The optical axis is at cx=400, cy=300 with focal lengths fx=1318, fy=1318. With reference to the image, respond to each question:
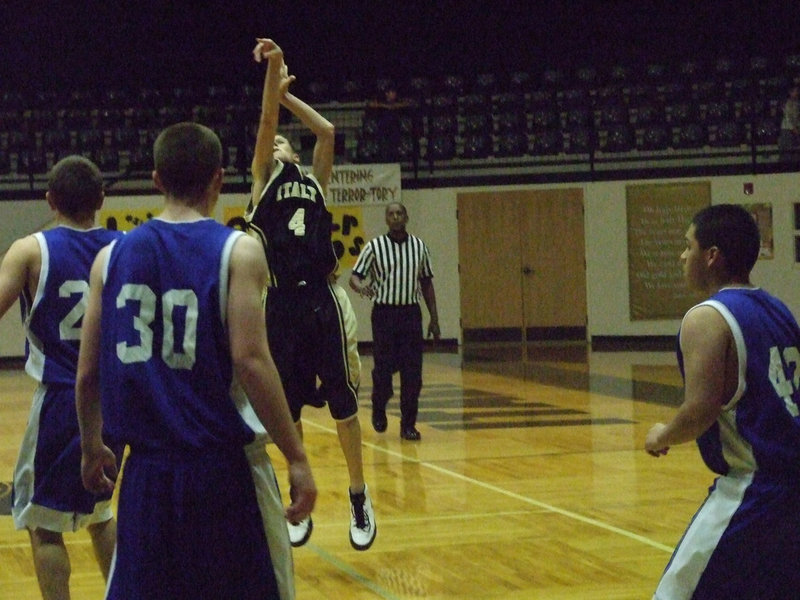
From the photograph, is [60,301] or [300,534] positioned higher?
[60,301]

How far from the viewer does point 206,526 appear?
10.1ft

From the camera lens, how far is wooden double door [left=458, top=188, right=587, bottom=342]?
21234 millimetres

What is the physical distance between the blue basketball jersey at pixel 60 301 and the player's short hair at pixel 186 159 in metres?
1.28

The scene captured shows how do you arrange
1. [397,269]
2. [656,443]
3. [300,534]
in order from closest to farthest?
[656,443] → [300,534] → [397,269]

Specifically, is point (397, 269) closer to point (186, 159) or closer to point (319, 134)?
point (319, 134)

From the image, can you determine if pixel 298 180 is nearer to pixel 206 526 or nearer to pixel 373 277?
pixel 206 526

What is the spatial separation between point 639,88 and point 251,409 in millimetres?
19694

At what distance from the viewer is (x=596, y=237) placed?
2106 centimetres

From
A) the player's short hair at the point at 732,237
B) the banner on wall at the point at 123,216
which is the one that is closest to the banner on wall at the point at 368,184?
the banner on wall at the point at 123,216

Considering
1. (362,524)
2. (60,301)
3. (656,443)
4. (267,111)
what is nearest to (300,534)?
(362,524)

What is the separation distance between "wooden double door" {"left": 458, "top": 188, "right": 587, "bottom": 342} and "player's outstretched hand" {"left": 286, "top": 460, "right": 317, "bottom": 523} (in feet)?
59.3

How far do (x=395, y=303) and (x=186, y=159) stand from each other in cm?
782

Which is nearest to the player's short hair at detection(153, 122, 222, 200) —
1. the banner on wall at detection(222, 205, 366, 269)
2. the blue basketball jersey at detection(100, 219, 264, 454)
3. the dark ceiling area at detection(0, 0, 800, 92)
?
the blue basketball jersey at detection(100, 219, 264, 454)

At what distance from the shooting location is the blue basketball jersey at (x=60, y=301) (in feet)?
14.1
